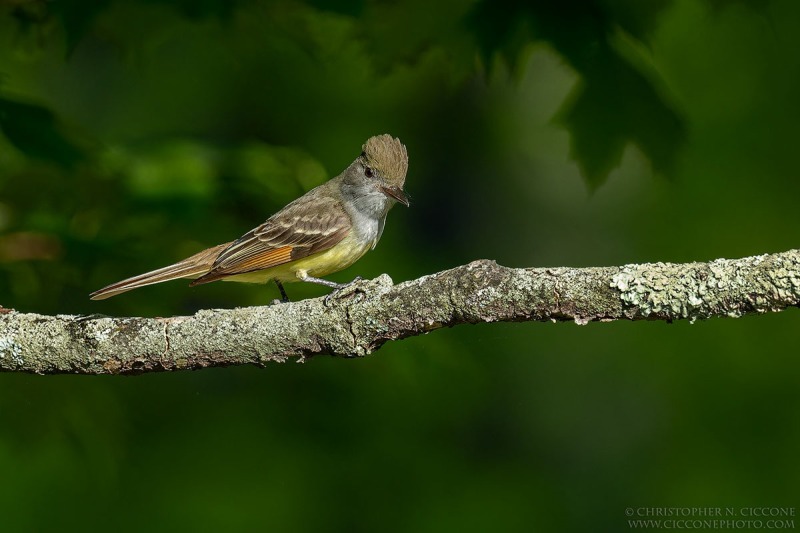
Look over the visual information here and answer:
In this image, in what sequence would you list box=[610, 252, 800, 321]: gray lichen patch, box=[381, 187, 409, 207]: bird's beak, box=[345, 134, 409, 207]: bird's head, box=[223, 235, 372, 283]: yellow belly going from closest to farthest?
box=[610, 252, 800, 321]: gray lichen patch < box=[223, 235, 372, 283]: yellow belly < box=[381, 187, 409, 207]: bird's beak < box=[345, 134, 409, 207]: bird's head

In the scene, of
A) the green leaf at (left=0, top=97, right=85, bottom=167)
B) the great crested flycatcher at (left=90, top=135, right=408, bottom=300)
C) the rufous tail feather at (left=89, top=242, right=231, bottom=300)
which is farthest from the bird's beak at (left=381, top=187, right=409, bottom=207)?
the green leaf at (left=0, top=97, right=85, bottom=167)

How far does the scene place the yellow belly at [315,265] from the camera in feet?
18.4

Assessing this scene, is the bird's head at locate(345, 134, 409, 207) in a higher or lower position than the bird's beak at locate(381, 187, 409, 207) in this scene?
higher

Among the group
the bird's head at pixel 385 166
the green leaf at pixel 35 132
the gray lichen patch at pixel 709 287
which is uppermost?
the bird's head at pixel 385 166

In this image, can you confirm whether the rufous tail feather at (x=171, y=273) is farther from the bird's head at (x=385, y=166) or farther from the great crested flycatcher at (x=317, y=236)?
the bird's head at (x=385, y=166)

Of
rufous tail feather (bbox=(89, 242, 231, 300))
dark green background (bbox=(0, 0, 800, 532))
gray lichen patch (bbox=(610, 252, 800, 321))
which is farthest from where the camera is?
rufous tail feather (bbox=(89, 242, 231, 300))

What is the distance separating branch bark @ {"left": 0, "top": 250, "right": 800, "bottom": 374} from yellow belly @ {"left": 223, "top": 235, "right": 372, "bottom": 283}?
5.94 ft

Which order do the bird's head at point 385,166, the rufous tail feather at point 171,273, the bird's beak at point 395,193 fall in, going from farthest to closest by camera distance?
the bird's head at point 385,166, the bird's beak at point 395,193, the rufous tail feather at point 171,273

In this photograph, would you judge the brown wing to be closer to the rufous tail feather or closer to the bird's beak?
the rufous tail feather

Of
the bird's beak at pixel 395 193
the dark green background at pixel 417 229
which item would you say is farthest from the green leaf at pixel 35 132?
the bird's beak at pixel 395 193

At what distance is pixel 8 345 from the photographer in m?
3.75

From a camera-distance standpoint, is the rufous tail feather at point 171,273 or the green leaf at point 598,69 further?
the rufous tail feather at point 171,273

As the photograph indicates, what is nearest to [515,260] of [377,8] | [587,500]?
[587,500]

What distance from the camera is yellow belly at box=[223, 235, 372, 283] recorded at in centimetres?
561
